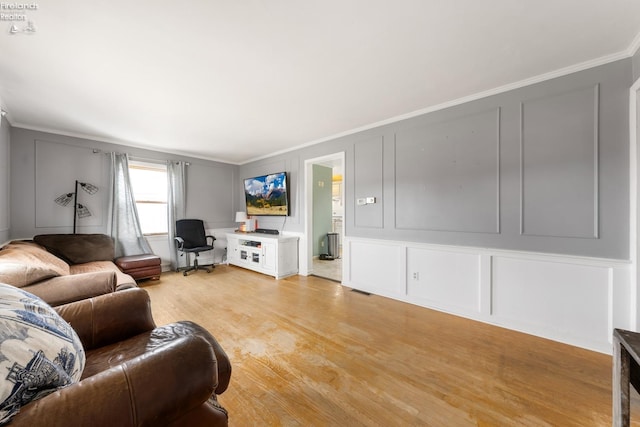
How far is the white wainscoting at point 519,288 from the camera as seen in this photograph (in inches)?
78.0

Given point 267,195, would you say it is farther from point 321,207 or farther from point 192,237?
point 192,237

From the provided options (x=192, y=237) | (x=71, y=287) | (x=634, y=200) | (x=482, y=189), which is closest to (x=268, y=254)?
(x=192, y=237)

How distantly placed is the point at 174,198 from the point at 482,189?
5.24m

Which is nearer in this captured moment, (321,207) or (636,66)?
(636,66)

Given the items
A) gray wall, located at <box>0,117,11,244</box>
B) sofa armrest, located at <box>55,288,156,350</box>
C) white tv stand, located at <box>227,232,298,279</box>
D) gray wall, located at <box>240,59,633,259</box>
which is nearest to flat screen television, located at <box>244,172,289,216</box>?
white tv stand, located at <box>227,232,298,279</box>

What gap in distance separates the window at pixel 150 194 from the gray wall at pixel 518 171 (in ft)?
13.7

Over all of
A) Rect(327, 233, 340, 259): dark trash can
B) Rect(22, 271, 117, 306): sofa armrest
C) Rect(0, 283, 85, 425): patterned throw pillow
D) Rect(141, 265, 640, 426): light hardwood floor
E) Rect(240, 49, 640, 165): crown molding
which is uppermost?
Rect(240, 49, 640, 165): crown molding

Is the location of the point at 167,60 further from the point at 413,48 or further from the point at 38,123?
the point at 38,123

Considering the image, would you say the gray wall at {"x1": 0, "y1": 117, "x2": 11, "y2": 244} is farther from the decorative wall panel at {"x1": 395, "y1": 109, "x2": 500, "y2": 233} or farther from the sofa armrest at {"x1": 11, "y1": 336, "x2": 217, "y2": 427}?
the decorative wall panel at {"x1": 395, "y1": 109, "x2": 500, "y2": 233}

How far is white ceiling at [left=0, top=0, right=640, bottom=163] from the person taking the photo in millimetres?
1504

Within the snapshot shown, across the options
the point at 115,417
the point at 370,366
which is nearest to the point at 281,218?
the point at 370,366

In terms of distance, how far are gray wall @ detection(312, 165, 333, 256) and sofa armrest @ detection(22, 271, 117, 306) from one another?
4.01 metres

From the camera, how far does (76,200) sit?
149 inches

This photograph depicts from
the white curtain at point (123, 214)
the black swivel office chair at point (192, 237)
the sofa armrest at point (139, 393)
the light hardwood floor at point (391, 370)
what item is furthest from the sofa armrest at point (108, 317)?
the white curtain at point (123, 214)
